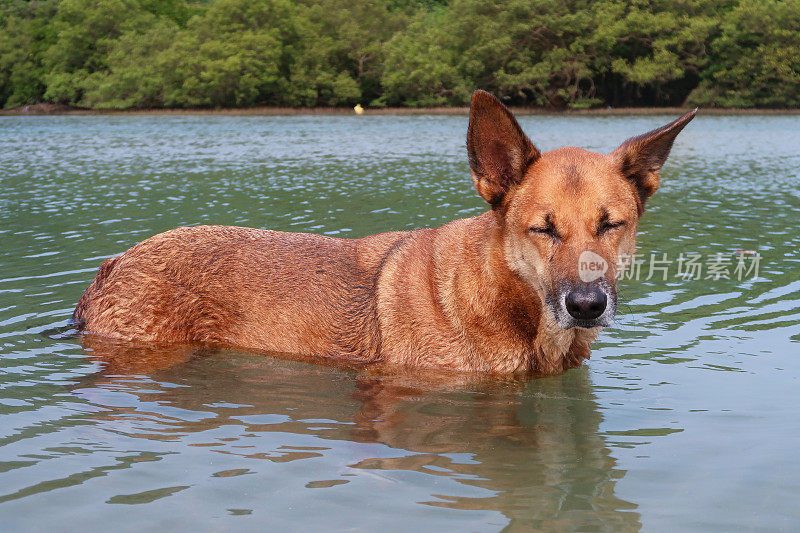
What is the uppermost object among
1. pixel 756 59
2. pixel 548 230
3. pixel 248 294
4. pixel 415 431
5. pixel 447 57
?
pixel 447 57

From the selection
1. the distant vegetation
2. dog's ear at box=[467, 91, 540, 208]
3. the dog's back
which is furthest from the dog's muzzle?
the distant vegetation

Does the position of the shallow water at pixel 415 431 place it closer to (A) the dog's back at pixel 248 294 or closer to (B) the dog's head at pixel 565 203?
(A) the dog's back at pixel 248 294

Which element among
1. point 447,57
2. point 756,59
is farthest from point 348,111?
point 756,59

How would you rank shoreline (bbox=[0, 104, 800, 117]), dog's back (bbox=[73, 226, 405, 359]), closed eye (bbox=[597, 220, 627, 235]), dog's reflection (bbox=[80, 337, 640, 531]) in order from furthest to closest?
1. shoreline (bbox=[0, 104, 800, 117])
2. dog's back (bbox=[73, 226, 405, 359])
3. closed eye (bbox=[597, 220, 627, 235])
4. dog's reflection (bbox=[80, 337, 640, 531])

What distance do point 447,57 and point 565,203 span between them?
90325 millimetres

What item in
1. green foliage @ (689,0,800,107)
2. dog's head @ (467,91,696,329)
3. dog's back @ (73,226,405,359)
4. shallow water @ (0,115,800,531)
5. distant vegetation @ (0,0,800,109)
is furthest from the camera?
distant vegetation @ (0,0,800,109)

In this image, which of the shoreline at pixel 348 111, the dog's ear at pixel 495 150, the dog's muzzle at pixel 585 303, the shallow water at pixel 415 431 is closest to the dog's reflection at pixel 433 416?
the shallow water at pixel 415 431

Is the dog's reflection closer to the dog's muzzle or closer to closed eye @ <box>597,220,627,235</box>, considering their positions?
the dog's muzzle

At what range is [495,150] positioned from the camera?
261 inches

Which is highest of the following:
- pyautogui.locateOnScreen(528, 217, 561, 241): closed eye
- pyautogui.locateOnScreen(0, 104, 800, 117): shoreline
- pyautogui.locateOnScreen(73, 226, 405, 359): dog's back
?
pyautogui.locateOnScreen(0, 104, 800, 117): shoreline

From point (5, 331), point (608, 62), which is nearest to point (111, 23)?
point (608, 62)

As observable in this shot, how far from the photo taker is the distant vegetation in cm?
8369

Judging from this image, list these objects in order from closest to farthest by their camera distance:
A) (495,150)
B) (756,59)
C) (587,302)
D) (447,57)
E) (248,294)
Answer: (587,302) < (495,150) < (248,294) < (756,59) < (447,57)

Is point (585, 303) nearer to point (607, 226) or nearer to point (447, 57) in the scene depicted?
point (607, 226)
